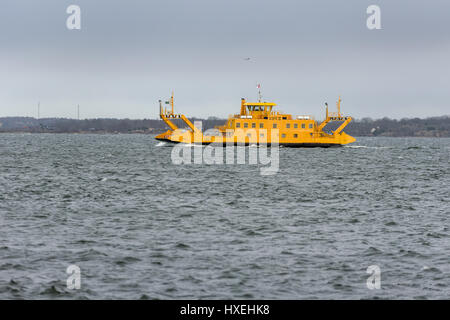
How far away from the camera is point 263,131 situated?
84.9 meters

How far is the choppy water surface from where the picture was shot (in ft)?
48.0

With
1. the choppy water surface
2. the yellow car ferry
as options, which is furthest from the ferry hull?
the choppy water surface

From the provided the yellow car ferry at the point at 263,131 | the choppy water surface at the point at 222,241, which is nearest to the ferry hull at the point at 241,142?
the yellow car ferry at the point at 263,131

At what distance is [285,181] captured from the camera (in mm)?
43094

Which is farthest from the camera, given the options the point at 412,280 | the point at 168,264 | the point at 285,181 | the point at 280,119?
the point at 280,119

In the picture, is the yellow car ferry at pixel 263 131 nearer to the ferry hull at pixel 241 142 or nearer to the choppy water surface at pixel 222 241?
the ferry hull at pixel 241 142

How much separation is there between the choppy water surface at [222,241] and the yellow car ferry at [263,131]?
47.3 meters

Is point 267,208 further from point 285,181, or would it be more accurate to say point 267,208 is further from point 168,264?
point 285,181

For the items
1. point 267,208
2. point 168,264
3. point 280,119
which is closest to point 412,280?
point 168,264

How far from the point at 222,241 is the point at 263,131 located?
6564 centimetres

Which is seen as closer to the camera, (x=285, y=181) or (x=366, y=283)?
(x=366, y=283)

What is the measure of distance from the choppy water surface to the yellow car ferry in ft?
155

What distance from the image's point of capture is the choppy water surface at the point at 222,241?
14641 millimetres
